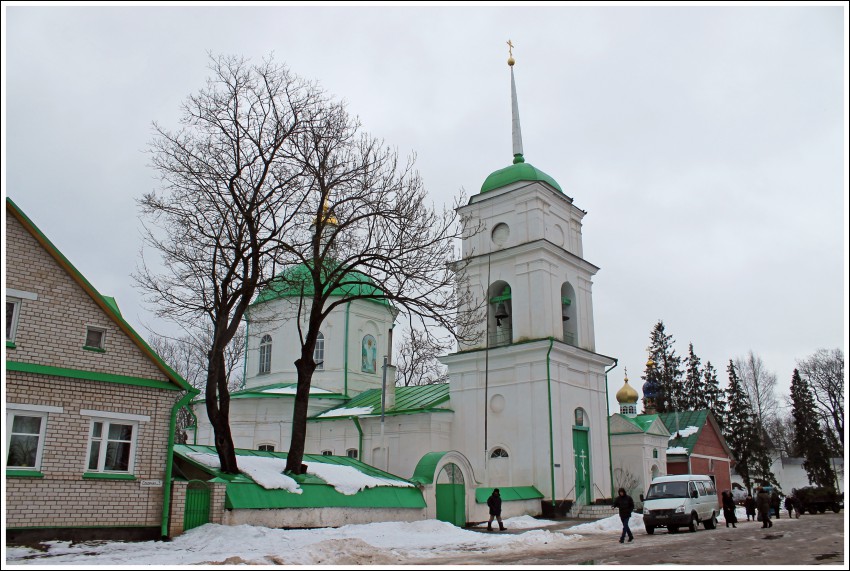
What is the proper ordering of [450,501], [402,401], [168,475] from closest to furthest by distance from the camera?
[168,475] < [450,501] < [402,401]

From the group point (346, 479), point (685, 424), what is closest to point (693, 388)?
point (685, 424)

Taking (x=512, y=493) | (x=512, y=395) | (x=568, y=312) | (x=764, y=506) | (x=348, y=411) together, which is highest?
(x=568, y=312)

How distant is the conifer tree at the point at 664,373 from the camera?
2291 inches

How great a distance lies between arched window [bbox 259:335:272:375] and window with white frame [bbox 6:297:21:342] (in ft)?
68.6

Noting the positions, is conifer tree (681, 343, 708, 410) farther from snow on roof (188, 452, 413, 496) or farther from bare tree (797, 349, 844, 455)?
snow on roof (188, 452, 413, 496)

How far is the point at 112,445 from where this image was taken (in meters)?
14.8

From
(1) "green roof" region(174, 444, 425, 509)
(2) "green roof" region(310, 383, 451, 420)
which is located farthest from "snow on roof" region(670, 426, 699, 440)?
(1) "green roof" region(174, 444, 425, 509)

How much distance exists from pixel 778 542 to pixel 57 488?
15.2 metres

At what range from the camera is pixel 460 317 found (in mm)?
20203

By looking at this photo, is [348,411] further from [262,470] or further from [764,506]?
[764,506]

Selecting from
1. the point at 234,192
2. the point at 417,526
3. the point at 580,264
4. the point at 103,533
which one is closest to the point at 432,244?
the point at 234,192

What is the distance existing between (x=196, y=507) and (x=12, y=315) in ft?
18.1

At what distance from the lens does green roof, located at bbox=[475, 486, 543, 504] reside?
2273 cm

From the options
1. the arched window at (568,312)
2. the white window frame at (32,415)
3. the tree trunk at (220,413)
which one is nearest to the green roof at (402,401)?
the arched window at (568,312)
